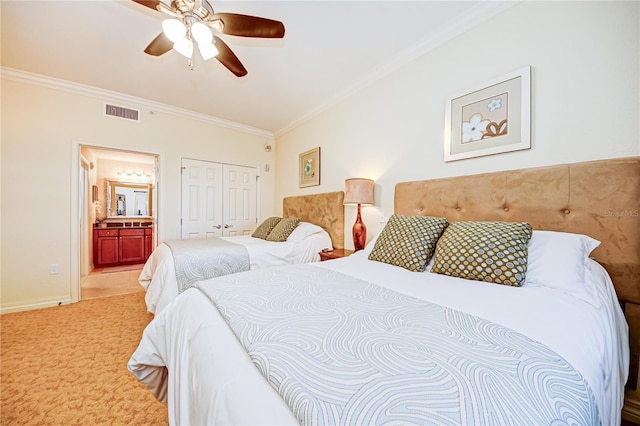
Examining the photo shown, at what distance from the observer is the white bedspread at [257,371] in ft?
1.77

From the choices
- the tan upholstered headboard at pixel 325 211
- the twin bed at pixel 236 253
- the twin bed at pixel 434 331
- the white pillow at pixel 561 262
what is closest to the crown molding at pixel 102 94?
the tan upholstered headboard at pixel 325 211

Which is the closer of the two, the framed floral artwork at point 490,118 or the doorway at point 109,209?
the framed floral artwork at point 490,118

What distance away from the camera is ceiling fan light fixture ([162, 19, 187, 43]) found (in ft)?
5.08

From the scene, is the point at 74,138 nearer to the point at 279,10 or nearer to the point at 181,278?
the point at 181,278

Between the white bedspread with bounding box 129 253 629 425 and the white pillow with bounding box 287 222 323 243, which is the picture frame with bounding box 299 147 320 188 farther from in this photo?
the white bedspread with bounding box 129 253 629 425

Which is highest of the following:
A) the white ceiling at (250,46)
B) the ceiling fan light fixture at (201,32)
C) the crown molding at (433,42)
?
the white ceiling at (250,46)

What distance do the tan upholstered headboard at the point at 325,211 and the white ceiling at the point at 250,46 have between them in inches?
50.0

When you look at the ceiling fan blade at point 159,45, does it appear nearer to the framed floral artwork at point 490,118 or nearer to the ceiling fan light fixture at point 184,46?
the ceiling fan light fixture at point 184,46

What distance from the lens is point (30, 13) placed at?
187 cm

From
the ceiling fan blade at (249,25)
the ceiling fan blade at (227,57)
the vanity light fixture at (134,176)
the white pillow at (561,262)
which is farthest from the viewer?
the vanity light fixture at (134,176)

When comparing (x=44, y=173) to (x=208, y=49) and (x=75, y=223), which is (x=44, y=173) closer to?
(x=75, y=223)

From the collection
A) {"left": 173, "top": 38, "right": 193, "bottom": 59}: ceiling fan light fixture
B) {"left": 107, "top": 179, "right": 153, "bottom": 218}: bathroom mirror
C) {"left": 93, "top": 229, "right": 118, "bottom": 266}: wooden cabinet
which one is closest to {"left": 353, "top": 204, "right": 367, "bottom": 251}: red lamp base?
{"left": 173, "top": 38, "right": 193, "bottom": 59}: ceiling fan light fixture

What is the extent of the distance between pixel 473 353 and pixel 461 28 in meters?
2.33

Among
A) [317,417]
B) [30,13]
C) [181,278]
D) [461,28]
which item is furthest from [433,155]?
[30,13]
